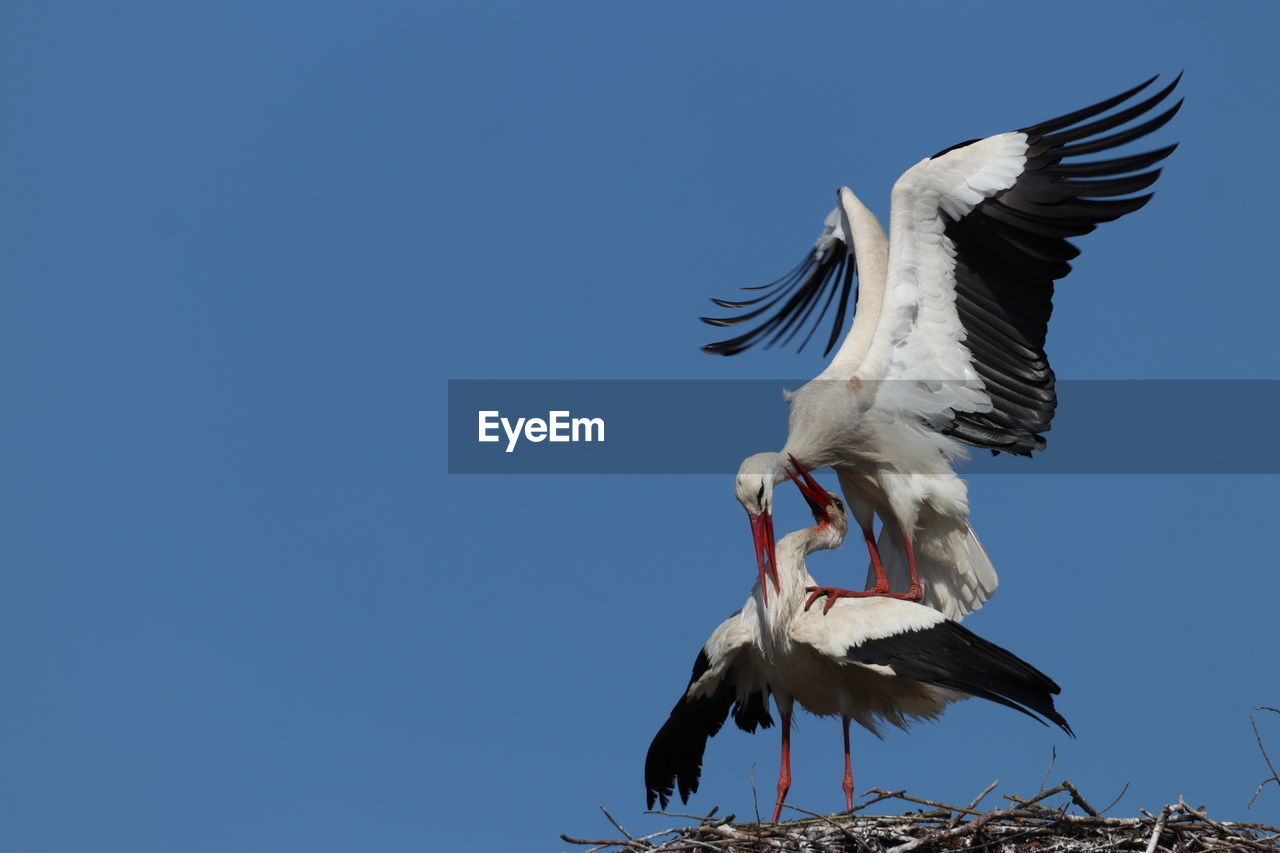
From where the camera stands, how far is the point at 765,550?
8.07 metres

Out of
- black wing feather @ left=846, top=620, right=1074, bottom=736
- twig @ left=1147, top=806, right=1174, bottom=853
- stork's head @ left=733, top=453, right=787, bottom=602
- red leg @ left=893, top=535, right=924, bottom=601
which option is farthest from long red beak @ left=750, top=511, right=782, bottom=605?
twig @ left=1147, top=806, right=1174, bottom=853

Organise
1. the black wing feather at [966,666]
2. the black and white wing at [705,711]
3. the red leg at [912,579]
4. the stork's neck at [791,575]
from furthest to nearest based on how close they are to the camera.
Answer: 1. the red leg at [912,579]
2. the black and white wing at [705,711]
3. the stork's neck at [791,575]
4. the black wing feather at [966,666]

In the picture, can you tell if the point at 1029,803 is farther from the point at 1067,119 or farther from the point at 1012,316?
the point at 1067,119

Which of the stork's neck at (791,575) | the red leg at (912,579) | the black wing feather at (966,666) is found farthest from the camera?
the red leg at (912,579)

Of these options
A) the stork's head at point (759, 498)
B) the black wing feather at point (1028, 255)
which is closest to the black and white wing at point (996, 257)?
the black wing feather at point (1028, 255)

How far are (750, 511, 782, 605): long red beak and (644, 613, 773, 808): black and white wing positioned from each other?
21 centimetres

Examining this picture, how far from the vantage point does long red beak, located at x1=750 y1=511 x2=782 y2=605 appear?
7.89 metres

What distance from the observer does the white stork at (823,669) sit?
7.53 m

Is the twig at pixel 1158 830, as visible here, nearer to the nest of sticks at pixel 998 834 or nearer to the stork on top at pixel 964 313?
the nest of sticks at pixel 998 834

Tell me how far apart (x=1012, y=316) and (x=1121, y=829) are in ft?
8.35

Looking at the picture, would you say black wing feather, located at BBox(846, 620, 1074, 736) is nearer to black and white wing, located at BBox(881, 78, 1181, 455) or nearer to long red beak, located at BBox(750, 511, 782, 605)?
long red beak, located at BBox(750, 511, 782, 605)

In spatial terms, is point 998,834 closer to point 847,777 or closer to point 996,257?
point 847,777

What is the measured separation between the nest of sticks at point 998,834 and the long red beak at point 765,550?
40.9 inches

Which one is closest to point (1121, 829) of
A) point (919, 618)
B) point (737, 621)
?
point (919, 618)
